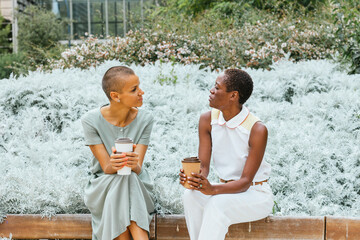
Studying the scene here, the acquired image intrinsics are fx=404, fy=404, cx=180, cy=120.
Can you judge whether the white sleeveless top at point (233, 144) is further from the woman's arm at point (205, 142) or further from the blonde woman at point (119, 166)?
the blonde woman at point (119, 166)

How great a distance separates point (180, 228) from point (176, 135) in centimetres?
160

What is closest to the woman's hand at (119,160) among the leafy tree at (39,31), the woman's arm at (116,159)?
the woman's arm at (116,159)

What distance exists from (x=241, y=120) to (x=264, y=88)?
3170 millimetres

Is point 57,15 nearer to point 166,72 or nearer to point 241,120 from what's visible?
point 166,72

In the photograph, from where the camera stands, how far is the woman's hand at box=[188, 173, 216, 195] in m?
2.54

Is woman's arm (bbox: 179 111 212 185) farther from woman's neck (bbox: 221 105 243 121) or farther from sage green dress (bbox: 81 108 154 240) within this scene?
sage green dress (bbox: 81 108 154 240)

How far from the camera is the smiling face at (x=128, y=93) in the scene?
2881 millimetres

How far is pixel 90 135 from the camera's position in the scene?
2945 millimetres

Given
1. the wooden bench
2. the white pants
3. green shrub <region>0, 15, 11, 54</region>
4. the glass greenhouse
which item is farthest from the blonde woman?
green shrub <region>0, 15, 11, 54</region>

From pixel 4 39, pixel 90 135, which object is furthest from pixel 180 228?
pixel 4 39

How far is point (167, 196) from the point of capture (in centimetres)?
329

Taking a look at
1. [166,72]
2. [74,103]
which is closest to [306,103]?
[166,72]

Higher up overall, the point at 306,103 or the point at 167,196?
the point at 306,103

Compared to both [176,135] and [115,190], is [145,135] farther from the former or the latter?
[176,135]
